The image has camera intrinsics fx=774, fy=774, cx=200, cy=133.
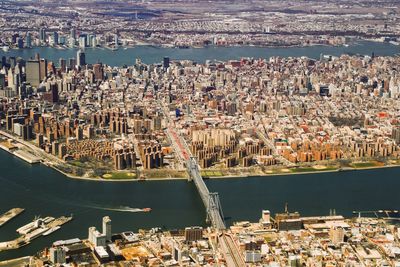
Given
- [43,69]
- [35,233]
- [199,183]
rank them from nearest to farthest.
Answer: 1. [35,233]
2. [199,183]
3. [43,69]

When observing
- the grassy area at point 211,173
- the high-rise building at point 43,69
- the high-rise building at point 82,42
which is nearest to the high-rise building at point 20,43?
the high-rise building at point 82,42

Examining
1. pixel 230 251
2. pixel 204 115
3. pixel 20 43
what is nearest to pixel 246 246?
pixel 230 251

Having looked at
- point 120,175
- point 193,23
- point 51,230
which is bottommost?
point 193,23

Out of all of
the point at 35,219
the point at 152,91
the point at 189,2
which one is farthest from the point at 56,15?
the point at 35,219

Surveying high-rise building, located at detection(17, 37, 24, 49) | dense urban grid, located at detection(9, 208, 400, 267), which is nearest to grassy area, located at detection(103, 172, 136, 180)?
dense urban grid, located at detection(9, 208, 400, 267)

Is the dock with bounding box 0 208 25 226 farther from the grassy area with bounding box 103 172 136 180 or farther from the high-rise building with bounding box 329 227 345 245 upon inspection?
the high-rise building with bounding box 329 227 345 245

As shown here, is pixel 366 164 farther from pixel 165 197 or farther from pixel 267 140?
pixel 165 197

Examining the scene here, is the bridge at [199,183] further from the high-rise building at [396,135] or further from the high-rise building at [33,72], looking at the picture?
the high-rise building at [33,72]

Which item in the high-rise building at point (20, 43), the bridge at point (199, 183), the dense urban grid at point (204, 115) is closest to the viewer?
the bridge at point (199, 183)
